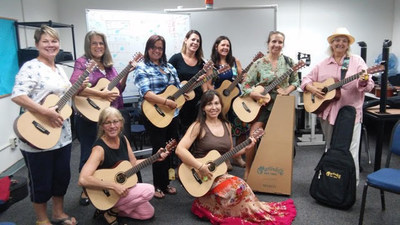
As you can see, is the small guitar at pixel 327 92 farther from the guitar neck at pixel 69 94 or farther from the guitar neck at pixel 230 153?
the guitar neck at pixel 69 94

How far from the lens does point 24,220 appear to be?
2.44m

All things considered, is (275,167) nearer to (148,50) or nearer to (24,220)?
(148,50)

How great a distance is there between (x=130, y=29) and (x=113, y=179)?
7.99 ft

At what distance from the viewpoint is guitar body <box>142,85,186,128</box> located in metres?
2.58

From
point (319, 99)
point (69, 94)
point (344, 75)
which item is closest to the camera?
point (69, 94)

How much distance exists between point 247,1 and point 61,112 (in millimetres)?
3825

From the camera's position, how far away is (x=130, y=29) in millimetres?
4035

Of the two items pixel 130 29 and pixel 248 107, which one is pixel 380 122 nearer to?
pixel 248 107

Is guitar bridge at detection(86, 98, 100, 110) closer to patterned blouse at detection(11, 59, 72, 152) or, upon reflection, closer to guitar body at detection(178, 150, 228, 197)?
patterned blouse at detection(11, 59, 72, 152)

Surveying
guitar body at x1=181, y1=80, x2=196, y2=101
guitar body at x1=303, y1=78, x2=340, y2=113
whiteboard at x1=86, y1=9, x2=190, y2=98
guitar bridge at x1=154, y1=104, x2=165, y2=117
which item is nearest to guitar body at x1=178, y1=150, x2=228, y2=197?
guitar bridge at x1=154, y1=104, x2=165, y2=117

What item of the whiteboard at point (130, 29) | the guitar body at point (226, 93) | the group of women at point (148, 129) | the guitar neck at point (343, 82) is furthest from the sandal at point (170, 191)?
the whiteboard at point (130, 29)

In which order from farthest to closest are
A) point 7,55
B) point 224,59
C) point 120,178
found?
1. point 7,55
2. point 224,59
3. point 120,178

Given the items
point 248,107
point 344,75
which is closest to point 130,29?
point 248,107

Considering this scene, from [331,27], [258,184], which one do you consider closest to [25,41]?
[258,184]
